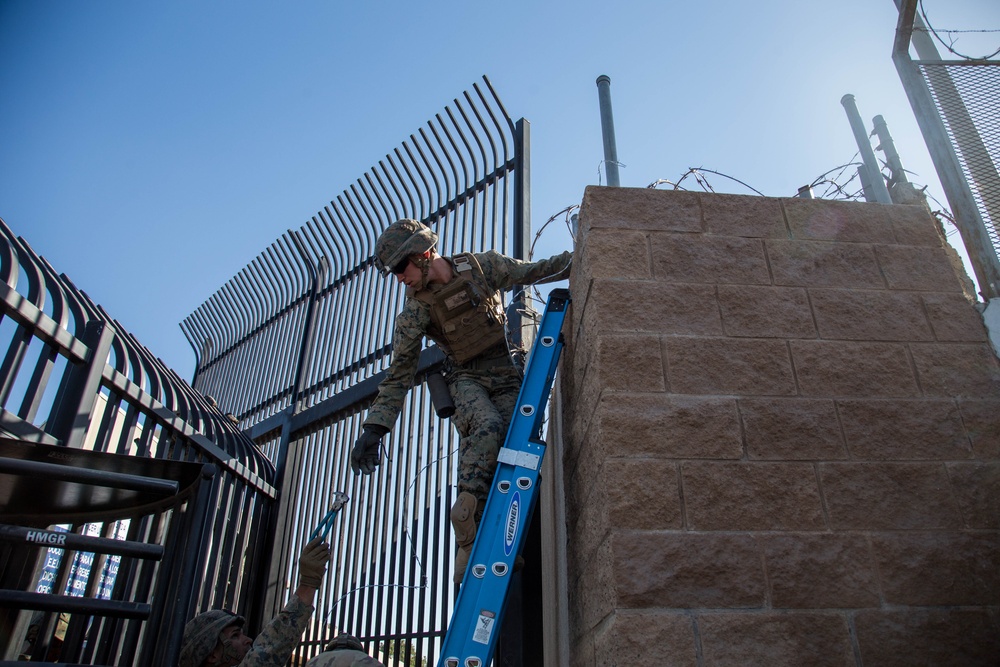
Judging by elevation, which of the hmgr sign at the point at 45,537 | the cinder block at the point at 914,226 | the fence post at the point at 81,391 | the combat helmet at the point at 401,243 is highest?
the combat helmet at the point at 401,243

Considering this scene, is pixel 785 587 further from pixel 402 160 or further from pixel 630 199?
pixel 402 160

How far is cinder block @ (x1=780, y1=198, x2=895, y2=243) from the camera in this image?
9.50 feet

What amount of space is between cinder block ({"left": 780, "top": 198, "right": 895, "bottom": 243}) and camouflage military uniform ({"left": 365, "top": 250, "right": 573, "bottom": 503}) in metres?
1.17

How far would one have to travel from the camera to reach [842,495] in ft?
7.69

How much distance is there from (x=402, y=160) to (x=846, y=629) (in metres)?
5.16

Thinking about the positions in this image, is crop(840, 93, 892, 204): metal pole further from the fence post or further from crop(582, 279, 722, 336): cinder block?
the fence post

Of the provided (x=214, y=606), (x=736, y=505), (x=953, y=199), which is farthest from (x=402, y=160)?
(x=736, y=505)

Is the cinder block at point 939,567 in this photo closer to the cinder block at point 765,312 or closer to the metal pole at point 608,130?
the cinder block at point 765,312

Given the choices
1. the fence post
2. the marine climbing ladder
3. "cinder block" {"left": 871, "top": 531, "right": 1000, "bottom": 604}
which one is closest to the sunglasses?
the marine climbing ladder

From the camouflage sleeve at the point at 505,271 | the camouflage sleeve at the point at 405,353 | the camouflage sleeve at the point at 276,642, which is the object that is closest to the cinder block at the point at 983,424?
the camouflage sleeve at the point at 505,271

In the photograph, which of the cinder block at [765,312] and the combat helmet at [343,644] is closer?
the cinder block at [765,312]

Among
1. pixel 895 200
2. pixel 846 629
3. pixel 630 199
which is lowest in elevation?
pixel 846 629

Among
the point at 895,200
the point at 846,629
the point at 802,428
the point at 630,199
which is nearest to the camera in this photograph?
the point at 846,629

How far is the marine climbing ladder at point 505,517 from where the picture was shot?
2.51 m
